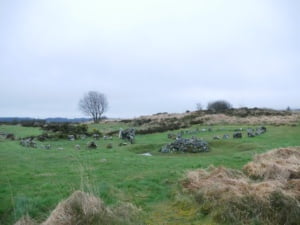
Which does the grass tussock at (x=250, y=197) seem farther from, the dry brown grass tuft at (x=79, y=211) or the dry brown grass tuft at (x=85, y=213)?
the dry brown grass tuft at (x=79, y=211)

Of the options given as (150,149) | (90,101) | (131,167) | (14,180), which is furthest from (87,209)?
(90,101)

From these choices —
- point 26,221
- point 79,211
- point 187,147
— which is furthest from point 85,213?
point 187,147

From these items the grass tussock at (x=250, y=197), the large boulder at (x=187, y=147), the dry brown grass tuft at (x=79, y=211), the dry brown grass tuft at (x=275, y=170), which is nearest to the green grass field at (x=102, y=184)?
the grass tussock at (x=250, y=197)

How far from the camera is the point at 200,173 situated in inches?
295

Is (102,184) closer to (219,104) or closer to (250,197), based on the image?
(250,197)

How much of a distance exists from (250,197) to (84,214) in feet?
9.40

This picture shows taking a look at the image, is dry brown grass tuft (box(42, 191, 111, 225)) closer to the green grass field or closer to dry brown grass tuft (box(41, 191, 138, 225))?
dry brown grass tuft (box(41, 191, 138, 225))

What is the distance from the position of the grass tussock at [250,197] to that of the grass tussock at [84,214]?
4.88 feet

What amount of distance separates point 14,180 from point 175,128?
20.7 meters

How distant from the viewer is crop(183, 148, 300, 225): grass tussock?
5.20 metres

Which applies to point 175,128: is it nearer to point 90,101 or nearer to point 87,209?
point 87,209

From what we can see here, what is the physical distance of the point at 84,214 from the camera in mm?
4863

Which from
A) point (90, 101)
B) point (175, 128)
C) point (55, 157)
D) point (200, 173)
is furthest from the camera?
point (90, 101)

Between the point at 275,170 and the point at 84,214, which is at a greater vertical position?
the point at 275,170
